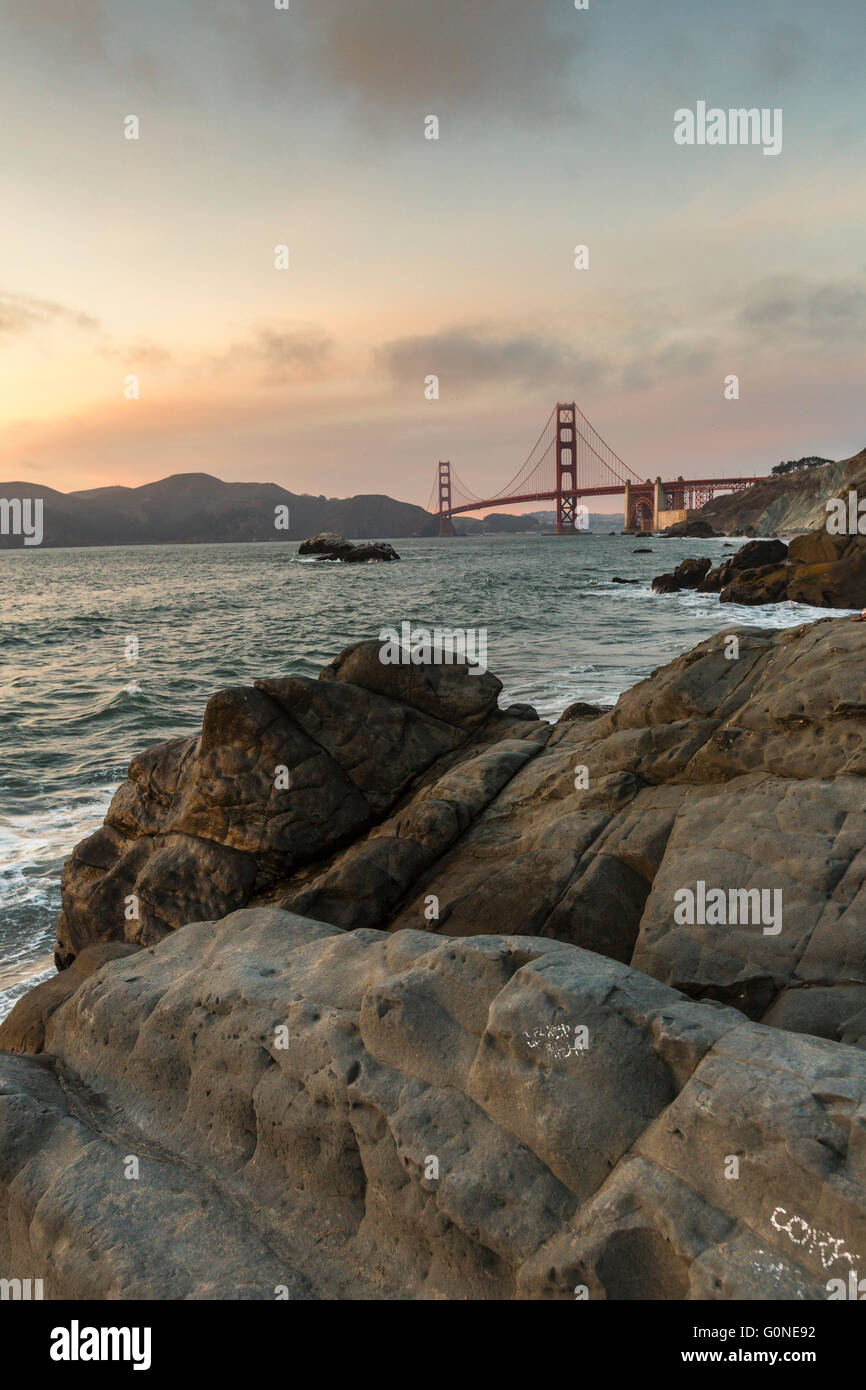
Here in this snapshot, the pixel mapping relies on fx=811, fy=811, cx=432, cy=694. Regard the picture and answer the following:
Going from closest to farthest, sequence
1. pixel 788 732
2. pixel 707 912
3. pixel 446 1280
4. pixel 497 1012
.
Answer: pixel 446 1280
pixel 497 1012
pixel 707 912
pixel 788 732

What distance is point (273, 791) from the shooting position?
880 centimetres

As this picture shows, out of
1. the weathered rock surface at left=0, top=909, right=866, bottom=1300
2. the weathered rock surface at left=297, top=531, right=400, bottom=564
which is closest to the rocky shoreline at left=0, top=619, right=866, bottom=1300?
the weathered rock surface at left=0, top=909, right=866, bottom=1300

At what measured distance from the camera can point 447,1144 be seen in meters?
3.67

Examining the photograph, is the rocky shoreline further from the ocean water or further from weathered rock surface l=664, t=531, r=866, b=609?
weathered rock surface l=664, t=531, r=866, b=609

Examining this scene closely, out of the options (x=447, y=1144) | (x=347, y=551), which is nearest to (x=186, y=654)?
(x=447, y=1144)

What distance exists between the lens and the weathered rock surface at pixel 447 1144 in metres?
3.13

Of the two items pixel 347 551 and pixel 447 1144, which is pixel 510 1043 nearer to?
pixel 447 1144

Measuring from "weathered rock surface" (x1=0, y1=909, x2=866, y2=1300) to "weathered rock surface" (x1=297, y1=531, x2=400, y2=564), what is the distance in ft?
307

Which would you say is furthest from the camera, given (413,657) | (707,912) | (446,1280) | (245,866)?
(413,657)

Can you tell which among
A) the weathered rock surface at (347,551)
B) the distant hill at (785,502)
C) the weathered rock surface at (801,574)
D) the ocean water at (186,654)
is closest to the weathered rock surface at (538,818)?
the ocean water at (186,654)

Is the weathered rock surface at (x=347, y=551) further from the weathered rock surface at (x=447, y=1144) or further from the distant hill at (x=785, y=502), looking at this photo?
the weathered rock surface at (x=447, y=1144)

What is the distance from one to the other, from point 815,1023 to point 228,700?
6.54 meters

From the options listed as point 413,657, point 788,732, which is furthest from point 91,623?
point 788,732
